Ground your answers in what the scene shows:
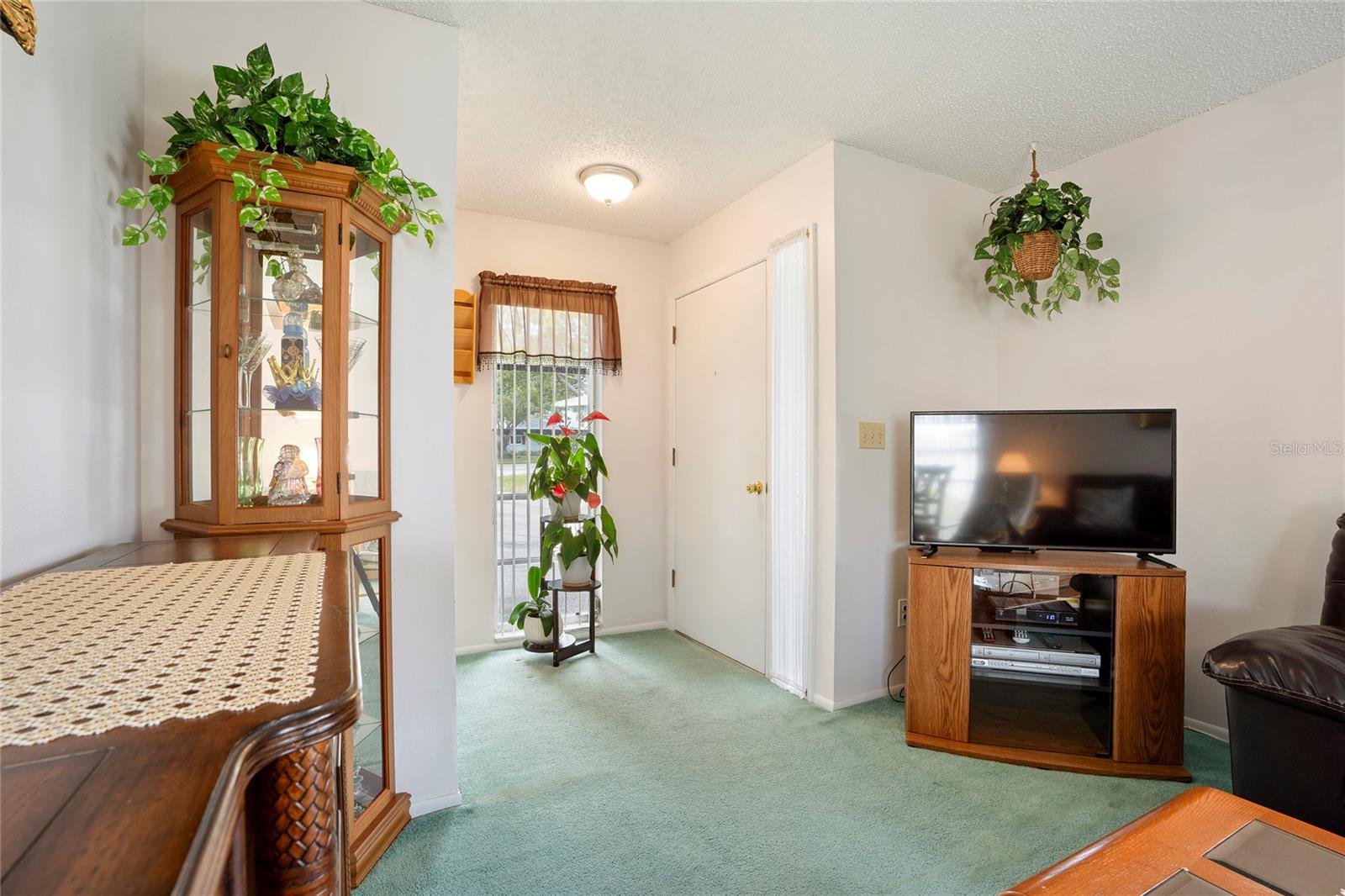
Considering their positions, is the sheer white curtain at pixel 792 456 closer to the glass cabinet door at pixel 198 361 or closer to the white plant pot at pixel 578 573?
the white plant pot at pixel 578 573

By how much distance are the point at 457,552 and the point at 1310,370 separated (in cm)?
Answer: 376

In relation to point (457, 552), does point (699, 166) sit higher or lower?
higher

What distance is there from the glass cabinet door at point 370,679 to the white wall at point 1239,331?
9.91 feet

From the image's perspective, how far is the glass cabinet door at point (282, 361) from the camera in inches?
58.6

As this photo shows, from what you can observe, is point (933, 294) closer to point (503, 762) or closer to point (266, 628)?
point (503, 762)

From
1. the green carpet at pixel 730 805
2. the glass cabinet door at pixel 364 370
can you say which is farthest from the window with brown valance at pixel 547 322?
the green carpet at pixel 730 805

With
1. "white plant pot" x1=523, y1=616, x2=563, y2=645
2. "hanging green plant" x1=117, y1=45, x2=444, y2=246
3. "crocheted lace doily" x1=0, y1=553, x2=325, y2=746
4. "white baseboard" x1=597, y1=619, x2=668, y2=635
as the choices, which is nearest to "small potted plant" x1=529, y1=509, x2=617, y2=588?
"white plant pot" x1=523, y1=616, x2=563, y2=645

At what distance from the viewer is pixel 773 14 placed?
1878 millimetres

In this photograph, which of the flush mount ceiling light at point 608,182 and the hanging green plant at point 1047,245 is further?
the flush mount ceiling light at point 608,182

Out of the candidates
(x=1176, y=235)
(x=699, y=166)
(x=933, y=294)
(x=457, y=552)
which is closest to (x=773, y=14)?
(x=699, y=166)

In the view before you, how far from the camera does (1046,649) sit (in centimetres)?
230

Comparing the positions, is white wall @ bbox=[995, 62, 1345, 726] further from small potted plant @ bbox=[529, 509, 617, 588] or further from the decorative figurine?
the decorative figurine

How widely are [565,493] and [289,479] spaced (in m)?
1.78

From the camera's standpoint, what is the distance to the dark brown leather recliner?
147 cm
